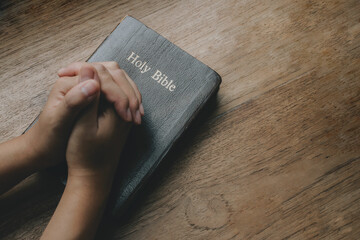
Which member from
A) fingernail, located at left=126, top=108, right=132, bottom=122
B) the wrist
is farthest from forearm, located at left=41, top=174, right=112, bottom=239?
fingernail, located at left=126, top=108, right=132, bottom=122

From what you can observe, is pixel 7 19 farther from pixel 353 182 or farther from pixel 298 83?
pixel 353 182

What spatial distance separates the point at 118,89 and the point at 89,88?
0.17 feet

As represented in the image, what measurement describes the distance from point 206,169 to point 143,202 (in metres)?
0.13

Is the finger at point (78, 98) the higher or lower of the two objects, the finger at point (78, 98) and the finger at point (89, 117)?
the higher

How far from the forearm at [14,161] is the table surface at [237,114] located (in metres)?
0.06

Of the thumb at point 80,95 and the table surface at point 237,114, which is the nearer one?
the thumb at point 80,95

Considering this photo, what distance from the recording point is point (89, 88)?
17.1 inches

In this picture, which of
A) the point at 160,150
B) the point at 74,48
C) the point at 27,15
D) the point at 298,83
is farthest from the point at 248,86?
the point at 27,15

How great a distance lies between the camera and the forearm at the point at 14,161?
0.48 meters

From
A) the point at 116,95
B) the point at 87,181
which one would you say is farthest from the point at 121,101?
the point at 87,181

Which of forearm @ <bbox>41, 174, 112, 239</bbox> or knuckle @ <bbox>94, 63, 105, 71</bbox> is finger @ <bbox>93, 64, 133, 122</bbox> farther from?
forearm @ <bbox>41, 174, 112, 239</bbox>

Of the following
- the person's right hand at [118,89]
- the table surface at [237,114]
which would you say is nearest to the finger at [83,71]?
the person's right hand at [118,89]

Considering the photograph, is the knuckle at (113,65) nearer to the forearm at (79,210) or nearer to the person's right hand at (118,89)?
the person's right hand at (118,89)

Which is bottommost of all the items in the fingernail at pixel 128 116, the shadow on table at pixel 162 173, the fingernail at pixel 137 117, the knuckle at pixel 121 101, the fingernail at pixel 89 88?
the shadow on table at pixel 162 173
